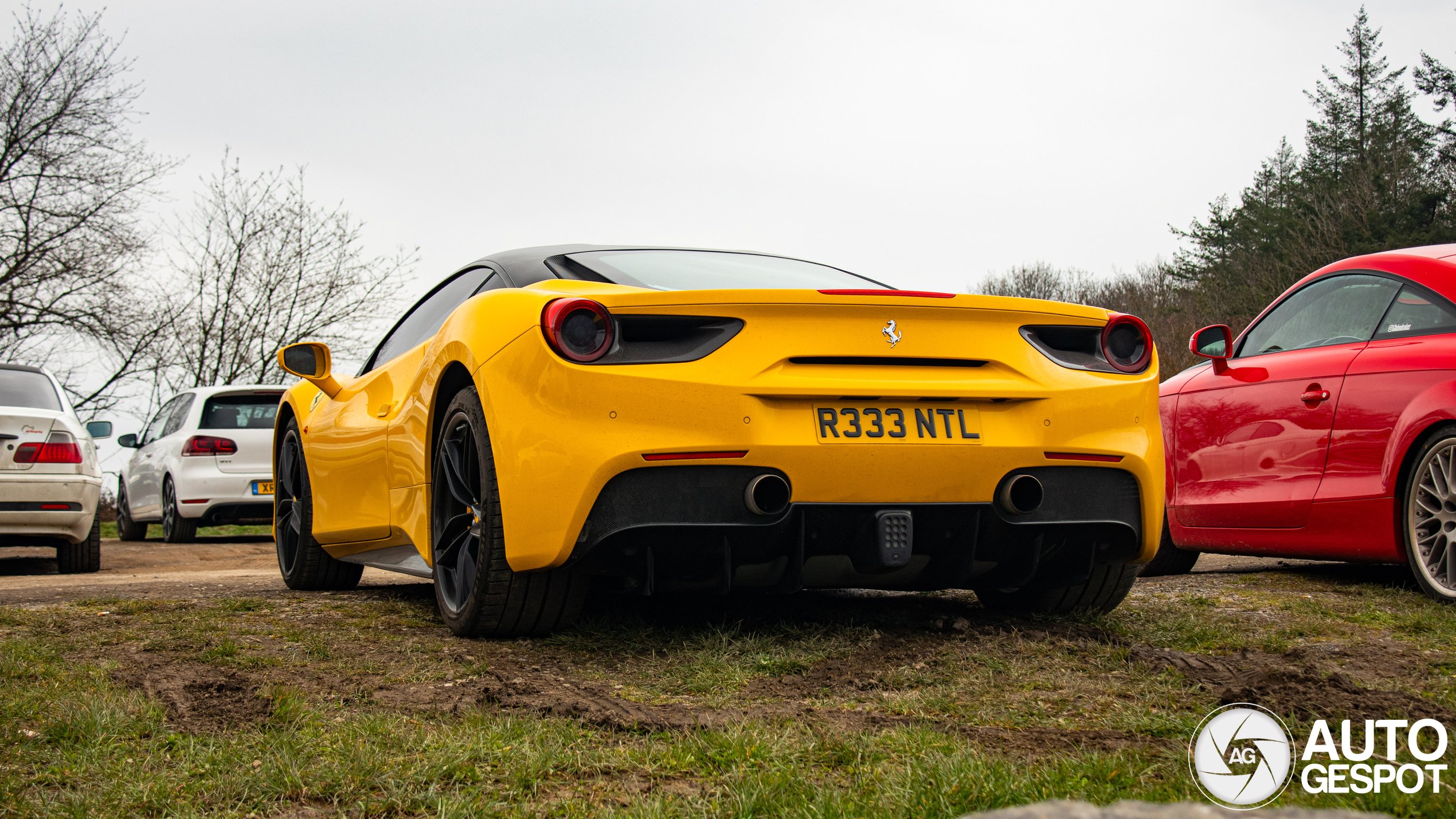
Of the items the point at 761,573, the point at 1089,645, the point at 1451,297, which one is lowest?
the point at 1089,645

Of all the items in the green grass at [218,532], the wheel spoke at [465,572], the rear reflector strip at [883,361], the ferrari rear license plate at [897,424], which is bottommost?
the green grass at [218,532]

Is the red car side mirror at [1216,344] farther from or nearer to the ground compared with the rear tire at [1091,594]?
farther from the ground

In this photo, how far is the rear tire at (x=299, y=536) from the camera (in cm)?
596

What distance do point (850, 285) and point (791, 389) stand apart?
1203mm

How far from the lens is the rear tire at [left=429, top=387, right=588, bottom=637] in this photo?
370 centimetres

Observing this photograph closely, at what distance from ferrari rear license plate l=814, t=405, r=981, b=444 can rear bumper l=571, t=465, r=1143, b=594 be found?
19 cm

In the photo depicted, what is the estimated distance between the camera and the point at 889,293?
354 centimetres

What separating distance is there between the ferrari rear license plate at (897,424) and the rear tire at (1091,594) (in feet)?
3.41

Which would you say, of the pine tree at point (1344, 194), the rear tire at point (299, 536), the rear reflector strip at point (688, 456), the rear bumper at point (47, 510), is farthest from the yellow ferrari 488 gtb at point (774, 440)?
the pine tree at point (1344, 194)

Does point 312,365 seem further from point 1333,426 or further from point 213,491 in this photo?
point 213,491

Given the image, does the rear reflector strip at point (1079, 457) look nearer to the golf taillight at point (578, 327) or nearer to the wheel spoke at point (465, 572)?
the golf taillight at point (578, 327)

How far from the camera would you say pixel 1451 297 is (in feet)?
15.5

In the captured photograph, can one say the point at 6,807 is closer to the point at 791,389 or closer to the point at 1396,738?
the point at 791,389

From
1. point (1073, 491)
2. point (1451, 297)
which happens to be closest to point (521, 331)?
point (1073, 491)
